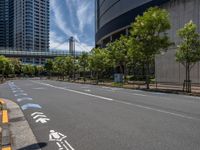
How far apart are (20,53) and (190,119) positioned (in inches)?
4153

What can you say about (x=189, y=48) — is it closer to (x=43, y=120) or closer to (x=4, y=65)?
(x=43, y=120)

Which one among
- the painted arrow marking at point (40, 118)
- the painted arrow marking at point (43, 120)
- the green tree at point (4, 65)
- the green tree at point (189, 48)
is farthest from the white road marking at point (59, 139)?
the green tree at point (4, 65)

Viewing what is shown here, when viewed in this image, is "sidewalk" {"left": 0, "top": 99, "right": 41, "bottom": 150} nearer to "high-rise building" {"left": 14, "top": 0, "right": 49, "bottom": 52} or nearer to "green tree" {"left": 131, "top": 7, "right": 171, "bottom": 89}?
"green tree" {"left": 131, "top": 7, "right": 171, "bottom": 89}

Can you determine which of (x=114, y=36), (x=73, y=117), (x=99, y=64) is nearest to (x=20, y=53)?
(x=114, y=36)

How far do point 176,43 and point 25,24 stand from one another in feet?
424

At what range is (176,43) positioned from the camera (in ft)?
129

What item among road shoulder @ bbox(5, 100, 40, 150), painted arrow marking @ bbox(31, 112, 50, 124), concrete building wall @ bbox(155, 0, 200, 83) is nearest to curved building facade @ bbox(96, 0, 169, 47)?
concrete building wall @ bbox(155, 0, 200, 83)

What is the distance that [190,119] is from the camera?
1045cm

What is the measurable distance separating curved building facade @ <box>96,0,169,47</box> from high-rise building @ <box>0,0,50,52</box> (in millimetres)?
66146

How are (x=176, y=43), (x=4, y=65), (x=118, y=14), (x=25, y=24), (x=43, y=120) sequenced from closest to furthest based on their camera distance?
(x=43, y=120) < (x=176, y=43) < (x=118, y=14) < (x=4, y=65) < (x=25, y=24)

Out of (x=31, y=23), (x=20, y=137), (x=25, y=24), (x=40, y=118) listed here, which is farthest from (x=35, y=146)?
(x=25, y=24)

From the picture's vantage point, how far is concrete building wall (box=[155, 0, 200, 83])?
1461 inches

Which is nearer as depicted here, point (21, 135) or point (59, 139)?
point (59, 139)

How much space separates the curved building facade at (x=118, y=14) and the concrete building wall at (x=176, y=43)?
755 inches
